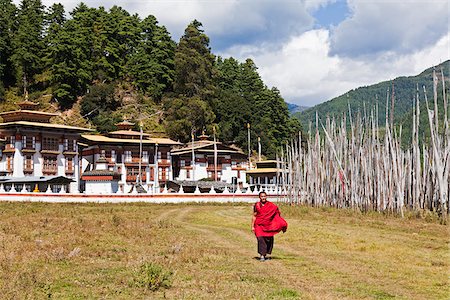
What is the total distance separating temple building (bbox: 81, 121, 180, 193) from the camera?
68.9 m

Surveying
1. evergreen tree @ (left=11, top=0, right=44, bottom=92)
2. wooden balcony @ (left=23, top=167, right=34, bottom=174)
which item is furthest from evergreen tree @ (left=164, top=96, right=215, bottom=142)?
wooden balcony @ (left=23, top=167, right=34, bottom=174)

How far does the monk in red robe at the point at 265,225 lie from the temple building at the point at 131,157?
2085 inches

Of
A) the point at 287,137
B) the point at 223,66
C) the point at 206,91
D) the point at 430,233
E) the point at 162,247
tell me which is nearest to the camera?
the point at 162,247

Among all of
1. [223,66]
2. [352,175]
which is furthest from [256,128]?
[352,175]

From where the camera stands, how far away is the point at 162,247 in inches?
688

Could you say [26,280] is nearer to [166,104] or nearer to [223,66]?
[166,104]

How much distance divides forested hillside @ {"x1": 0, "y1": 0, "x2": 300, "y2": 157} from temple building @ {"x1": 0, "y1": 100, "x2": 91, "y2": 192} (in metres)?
17.0

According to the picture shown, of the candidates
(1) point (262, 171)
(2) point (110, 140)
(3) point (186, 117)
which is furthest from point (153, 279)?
(3) point (186, 117)

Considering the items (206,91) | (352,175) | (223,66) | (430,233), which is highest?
(223,66)

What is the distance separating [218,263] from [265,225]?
176 centimetres

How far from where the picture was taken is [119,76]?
327 ft

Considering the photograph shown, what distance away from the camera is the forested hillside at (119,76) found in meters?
88.5

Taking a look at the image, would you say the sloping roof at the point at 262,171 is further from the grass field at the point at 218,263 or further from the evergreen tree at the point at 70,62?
the grass field at the point at 218,263

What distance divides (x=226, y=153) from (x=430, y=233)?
5928 centimetres
